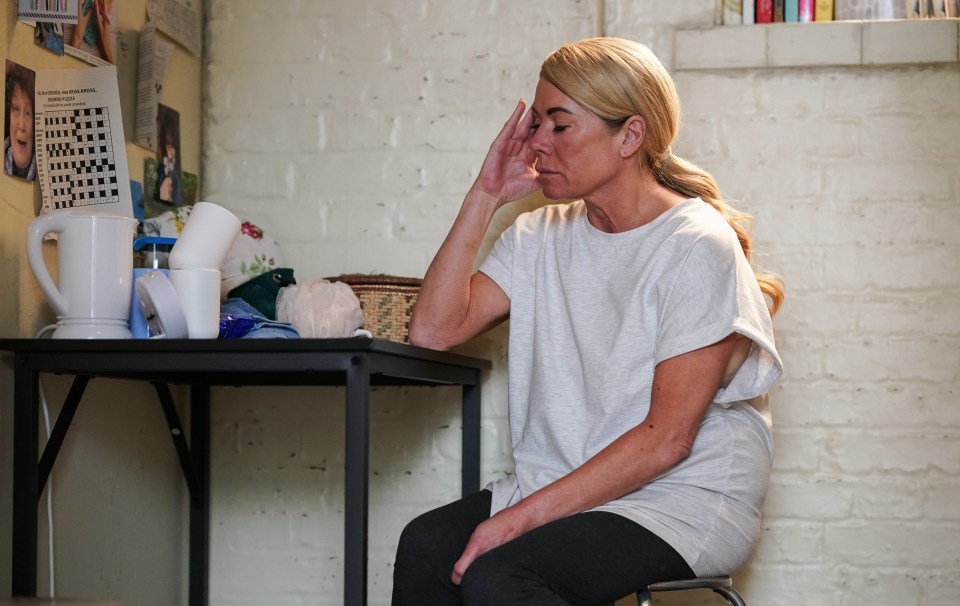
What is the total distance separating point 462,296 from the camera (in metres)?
2.07

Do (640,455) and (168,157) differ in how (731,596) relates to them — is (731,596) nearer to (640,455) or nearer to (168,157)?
(640,455)

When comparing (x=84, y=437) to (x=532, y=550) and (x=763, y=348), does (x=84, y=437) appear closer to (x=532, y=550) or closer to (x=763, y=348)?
(x=532, y=550)

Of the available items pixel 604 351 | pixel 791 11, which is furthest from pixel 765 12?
pixel 604 351

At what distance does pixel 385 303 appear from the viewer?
2.15 m

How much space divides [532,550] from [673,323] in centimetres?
43

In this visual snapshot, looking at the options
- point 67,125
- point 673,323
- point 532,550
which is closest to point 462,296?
point 673,323

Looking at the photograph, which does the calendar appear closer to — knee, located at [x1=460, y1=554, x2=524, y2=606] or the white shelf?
knee, located at [x1=460, y1=554, x2=524, y2=606]

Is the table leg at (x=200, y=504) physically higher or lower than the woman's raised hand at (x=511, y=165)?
lower

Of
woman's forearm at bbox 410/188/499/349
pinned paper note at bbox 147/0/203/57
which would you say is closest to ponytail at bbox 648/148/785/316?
woman's forearm at bbox 410/188/499/349

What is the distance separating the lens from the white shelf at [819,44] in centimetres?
234

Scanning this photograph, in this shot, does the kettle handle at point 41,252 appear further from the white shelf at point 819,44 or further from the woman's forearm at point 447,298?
the white shelf at point 819,44

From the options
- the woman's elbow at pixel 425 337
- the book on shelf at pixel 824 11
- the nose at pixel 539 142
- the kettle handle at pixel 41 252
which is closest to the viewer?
the kettle handle at pixel 41 252

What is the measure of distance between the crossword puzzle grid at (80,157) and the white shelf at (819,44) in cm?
125

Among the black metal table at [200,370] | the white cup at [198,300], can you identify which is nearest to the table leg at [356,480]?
the black metal table at [200,370]
